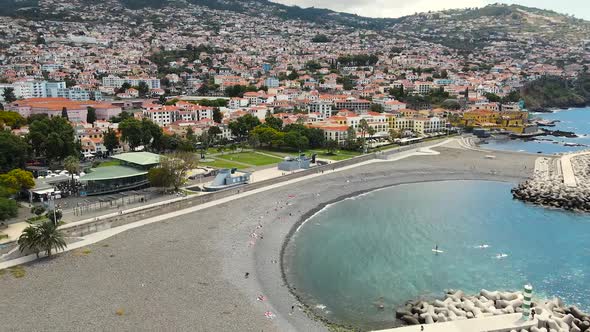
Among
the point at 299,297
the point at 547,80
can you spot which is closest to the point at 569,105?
the point at 547,80

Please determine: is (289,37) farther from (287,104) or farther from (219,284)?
(219,284)

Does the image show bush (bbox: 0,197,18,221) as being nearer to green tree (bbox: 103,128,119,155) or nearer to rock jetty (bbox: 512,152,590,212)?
green tree (bbox: 103,128,119,155)

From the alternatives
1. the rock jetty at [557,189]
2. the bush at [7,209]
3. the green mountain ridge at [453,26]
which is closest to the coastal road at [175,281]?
the bush at [7,209]

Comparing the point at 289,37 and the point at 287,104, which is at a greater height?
the point at 289,37

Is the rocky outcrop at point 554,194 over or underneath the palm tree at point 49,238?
underneath

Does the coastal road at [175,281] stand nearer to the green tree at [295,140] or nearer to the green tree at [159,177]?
the green tree at [159,177]
